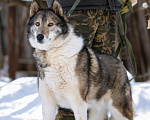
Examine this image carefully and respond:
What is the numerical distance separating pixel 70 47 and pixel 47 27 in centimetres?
30

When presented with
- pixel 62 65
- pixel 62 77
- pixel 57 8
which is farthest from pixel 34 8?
pixel 62 77

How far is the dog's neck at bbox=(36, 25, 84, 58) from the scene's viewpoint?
2.34 meters

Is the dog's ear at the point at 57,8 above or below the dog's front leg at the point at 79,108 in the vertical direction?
above

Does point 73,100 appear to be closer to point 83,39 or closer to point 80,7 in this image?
point 83,39

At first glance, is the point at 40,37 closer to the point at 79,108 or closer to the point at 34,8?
the point at 34,8

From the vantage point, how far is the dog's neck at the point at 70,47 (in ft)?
7.68

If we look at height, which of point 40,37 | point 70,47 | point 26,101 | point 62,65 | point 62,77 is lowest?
point 26,101

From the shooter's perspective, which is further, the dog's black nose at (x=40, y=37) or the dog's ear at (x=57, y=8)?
the dog's ear at (x=57, y=8)

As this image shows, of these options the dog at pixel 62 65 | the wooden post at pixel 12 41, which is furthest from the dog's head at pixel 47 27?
the wooden post at pixel 12 41

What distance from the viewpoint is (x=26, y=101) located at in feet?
13.1

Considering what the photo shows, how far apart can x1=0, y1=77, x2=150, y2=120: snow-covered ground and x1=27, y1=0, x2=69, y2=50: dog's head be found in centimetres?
155

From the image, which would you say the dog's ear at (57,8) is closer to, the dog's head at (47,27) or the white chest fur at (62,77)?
the dog's head at (47,27)

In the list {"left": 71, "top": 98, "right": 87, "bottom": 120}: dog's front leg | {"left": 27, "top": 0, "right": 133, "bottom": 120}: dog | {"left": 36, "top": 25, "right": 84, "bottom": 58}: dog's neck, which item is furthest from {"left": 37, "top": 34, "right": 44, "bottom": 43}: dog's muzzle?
{"left": 71, "top": 98, "right": 87, "bottom": 120}: dog's front leg

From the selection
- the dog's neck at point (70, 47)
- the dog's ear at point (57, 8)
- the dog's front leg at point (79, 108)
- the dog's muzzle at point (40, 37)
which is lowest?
the dog's front leg at point (79, 108)
